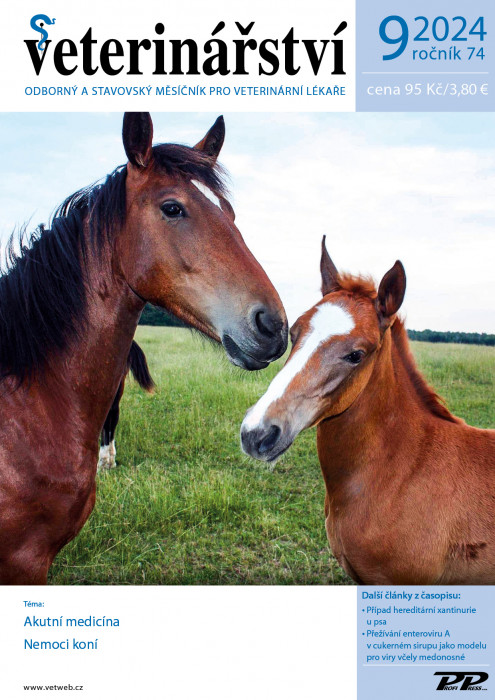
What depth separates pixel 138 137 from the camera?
2025 mm

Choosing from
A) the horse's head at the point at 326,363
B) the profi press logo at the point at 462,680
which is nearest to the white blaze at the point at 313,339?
the horse's head at the point at 326,363

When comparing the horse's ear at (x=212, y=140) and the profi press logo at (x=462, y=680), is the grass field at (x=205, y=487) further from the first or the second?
the horse's ear at (x=212, y=140)

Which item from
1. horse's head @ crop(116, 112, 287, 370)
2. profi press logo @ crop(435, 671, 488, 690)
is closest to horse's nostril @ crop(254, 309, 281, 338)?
horse's head @ crop(116, 112, 287, 370)

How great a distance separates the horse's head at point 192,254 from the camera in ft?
6.40

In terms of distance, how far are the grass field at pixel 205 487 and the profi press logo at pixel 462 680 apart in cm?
60

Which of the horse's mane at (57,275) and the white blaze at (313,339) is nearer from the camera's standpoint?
the white blaze at (313,339)

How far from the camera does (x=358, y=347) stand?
6.99 feet

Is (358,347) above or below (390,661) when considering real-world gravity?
above

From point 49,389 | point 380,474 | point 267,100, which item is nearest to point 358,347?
point 380,474

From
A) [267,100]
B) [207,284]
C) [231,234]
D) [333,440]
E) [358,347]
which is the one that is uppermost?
[267,100]

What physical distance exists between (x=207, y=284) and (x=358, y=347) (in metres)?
0.66

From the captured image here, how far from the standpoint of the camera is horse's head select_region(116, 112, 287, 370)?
76.8 inches

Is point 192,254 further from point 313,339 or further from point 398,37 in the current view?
point 398,37

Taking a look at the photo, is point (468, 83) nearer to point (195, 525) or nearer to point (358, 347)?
point (358, 347)
